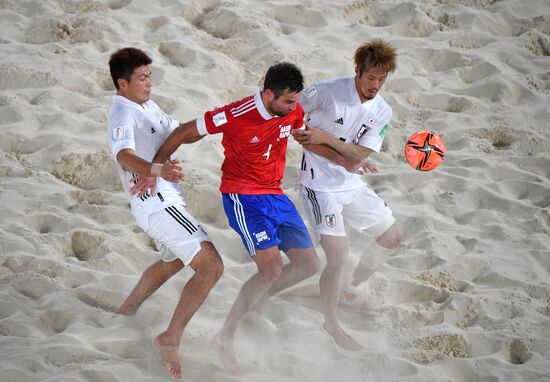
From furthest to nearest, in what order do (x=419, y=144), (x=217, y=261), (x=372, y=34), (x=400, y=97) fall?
(x=372, y=34) < (x=400, y=97) < (x=419, y=144) < (x=217, y=261)

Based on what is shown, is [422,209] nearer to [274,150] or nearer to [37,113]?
[274,150]

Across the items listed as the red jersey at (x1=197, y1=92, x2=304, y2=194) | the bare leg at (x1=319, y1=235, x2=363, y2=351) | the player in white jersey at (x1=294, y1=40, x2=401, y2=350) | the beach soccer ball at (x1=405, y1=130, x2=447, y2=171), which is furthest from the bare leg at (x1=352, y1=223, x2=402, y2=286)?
the red jersey at (x1=197, y1=92, x2=304, y2=194)

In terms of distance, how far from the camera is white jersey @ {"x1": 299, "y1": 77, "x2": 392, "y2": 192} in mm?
5457

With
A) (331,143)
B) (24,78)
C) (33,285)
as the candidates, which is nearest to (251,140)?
(331,143)

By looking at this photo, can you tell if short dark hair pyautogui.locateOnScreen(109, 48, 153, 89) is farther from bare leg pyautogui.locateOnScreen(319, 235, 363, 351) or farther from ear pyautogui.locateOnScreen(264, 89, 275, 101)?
bare leg pyautogui.locateOnScreen(319, 235, 363, 351)

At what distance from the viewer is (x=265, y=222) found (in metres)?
4.98

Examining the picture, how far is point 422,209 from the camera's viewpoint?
6.42m

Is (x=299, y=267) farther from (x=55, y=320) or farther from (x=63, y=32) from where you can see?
(x=63, y=32)

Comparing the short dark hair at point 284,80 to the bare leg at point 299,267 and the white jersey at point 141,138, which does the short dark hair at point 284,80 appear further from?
the bare leg at point 299,267

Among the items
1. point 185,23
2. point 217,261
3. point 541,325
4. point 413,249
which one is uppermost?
point 185,23

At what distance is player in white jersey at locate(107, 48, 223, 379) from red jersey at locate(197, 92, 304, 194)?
34 cm

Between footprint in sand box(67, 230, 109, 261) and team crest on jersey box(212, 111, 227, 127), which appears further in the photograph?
footprint in sand box(67, 230, 109, 261)

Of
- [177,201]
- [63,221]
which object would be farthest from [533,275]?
[63,221]

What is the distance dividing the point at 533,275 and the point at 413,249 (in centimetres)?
85
